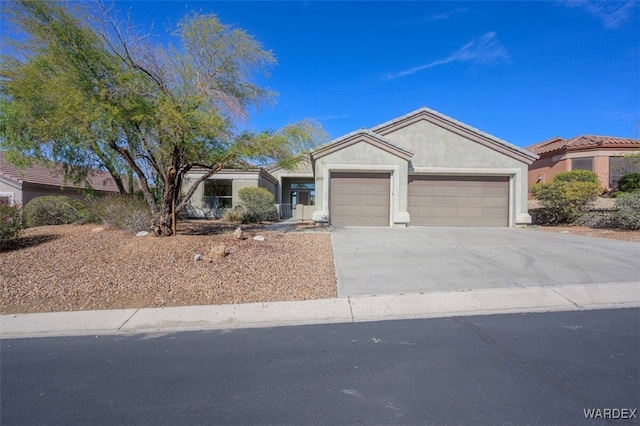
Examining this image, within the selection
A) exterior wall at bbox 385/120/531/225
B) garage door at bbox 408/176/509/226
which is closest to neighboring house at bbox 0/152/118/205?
garage door at bbox 408/176/509/226

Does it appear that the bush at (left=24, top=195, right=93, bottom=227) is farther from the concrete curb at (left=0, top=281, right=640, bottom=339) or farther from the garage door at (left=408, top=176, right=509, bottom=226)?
the garage door at (left=408, top=176, right=509, bottom=226)

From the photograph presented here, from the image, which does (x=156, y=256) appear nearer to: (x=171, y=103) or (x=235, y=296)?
(x=235, y=296)

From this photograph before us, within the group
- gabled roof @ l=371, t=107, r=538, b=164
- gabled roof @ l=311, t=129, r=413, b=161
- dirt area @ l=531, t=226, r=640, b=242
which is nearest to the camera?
dirt area @ l=531, t=226, r=640, b=242

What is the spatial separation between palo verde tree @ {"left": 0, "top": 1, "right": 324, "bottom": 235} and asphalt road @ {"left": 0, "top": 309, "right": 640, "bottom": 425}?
5651 millimetres

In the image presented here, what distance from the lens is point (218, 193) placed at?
2167cm

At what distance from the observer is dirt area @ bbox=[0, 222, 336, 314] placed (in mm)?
6445

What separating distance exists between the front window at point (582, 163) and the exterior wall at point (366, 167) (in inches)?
462

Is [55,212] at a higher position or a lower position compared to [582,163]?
lower

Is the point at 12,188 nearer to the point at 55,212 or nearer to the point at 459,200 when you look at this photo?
the point at 55,212

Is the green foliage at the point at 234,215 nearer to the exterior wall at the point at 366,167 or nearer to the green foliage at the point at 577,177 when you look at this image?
the exterior wall at the point at 366,167

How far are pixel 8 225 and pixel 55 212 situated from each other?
539 cm

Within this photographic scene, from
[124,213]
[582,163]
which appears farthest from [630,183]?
[124,213]

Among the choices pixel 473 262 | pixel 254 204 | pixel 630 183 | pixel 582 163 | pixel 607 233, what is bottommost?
pixel 473 262

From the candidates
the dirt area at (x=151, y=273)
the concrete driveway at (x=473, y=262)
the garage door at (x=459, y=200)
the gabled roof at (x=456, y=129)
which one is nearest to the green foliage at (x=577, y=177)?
the gabled roof at (x=456, y=129)
